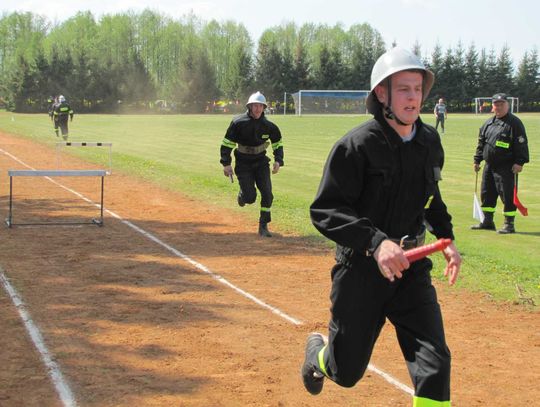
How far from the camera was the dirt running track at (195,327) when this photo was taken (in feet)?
18.7

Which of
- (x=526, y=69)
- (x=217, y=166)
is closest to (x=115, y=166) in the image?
(x=217, y=166)

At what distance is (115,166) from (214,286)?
16.6 meters

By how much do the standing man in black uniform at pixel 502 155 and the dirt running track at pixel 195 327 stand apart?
11.2ft

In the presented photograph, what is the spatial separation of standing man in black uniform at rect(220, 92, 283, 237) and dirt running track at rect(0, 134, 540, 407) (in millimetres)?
694

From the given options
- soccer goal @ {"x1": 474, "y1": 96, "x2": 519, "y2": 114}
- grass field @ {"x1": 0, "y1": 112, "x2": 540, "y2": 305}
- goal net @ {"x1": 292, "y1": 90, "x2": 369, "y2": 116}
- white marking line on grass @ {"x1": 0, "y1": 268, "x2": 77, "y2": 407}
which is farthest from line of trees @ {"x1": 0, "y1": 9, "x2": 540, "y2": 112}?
white marking line on grass @ {"x1": 0, "y1": 268, "x2": 77, "y2": 407}

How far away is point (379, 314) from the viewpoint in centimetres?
438

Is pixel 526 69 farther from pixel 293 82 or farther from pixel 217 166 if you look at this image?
pixel 217 166

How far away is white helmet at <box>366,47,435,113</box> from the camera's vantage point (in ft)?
13.8

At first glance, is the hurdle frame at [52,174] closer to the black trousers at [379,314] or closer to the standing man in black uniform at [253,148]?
the standing man in black uniform at [253,148]

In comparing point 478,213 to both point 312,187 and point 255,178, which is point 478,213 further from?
point 312,187

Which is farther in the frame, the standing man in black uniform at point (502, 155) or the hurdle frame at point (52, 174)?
the hurdle frame at point (52, 174)

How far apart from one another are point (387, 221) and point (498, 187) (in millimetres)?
9349

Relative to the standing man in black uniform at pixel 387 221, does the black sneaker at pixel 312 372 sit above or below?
below

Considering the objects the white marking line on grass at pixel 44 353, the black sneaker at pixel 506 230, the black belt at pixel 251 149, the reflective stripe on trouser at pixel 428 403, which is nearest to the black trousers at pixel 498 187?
the black sneaker at pixel 506 230
